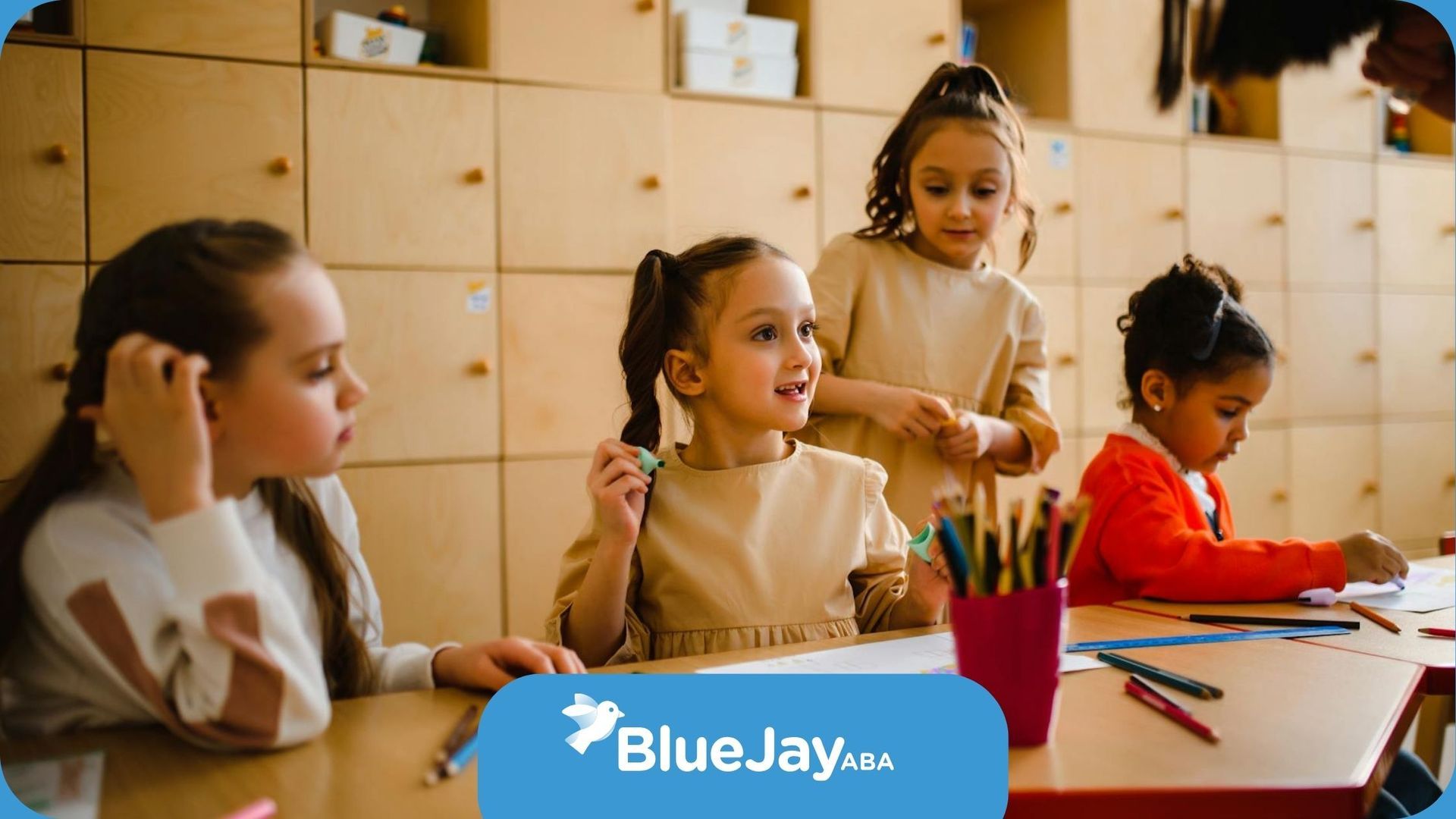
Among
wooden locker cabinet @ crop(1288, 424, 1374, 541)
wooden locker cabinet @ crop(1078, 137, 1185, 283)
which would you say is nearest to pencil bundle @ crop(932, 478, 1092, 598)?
wooden locker cabinet @ crop(1078, 137, 1185, 283)

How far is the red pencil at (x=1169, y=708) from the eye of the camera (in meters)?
0.64

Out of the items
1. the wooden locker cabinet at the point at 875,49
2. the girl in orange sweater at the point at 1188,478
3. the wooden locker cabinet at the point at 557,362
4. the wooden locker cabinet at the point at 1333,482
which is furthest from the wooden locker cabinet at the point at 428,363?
the wooden locker cabinet at the point at 1333,482

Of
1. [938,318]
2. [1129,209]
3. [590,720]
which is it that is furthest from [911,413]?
[1129,209]


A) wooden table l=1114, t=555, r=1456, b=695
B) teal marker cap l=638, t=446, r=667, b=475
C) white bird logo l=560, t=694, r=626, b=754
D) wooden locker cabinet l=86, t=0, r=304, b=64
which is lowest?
wooden table l=1114, t=555, r=1456, b=695

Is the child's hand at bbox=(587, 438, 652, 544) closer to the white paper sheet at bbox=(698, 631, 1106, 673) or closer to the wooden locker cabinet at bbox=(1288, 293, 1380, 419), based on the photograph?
the white paper sheet at bbox=(698, 631, 1106, 673)

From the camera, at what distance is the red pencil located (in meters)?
0.64

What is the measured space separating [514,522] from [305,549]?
4.88 ft

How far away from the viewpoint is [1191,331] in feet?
4.07

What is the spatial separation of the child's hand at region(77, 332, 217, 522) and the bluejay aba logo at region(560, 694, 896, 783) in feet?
0.69

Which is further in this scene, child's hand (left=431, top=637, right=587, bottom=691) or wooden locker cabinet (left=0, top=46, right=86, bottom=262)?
wooden locker cabinet (left=0, top=46, right=86, bottom=262)

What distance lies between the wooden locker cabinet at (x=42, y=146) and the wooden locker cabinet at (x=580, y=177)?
0.67 meters

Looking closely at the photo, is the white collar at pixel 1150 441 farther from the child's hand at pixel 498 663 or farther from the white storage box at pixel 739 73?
the white storage box at pixel 739 73

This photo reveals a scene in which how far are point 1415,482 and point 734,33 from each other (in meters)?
2.26

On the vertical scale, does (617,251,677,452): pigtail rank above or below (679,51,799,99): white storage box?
below
